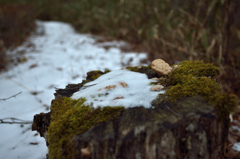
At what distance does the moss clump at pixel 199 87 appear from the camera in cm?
90

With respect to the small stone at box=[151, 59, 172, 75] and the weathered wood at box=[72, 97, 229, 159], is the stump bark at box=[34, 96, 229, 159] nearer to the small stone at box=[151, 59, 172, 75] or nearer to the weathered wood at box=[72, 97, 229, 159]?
the weathered wood at box=[72, 97, 229, 159]

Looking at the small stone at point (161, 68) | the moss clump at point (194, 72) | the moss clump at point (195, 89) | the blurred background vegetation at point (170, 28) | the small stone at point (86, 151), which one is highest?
the blurred background vegetation at point (170, 28)

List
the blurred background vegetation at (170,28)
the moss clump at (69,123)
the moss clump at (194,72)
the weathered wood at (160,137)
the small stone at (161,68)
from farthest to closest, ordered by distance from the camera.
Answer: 1. the blurred background vegetation at (170,28)
2. the small stone at (161,68)
3. the moss clump at (194,72)
4. the moss clump at (69,123)
5. the weathered wood at (160,137)

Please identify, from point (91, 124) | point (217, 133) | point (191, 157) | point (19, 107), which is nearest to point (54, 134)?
point (91, 124)

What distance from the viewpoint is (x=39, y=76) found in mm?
3342

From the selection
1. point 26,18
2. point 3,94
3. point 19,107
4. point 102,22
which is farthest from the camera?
point 26,18

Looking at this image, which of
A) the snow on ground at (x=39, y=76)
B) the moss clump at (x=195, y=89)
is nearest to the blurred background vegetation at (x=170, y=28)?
the snow on ground at (x=39, y=76)

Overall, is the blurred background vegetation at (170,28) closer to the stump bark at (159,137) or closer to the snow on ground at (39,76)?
the snow on ground at (39,76)

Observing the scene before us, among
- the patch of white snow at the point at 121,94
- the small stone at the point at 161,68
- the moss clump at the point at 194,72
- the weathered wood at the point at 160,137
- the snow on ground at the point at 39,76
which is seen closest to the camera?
the weathered wood at the point at 160,137

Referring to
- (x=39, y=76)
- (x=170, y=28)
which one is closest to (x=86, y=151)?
(x=39, y=76)

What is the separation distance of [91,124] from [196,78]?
868 millimetres

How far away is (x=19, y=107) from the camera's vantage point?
2.33m

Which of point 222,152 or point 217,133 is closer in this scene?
point 217,133

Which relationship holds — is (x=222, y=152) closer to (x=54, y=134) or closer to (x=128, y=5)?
(x=54, y=134)
